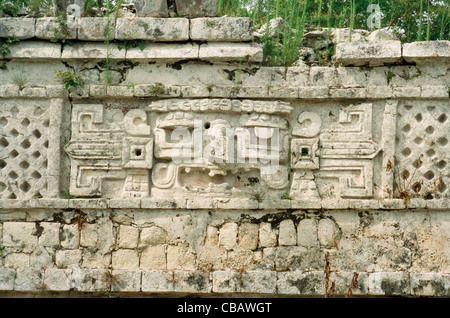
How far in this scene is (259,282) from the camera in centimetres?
564

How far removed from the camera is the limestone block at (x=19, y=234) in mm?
5852

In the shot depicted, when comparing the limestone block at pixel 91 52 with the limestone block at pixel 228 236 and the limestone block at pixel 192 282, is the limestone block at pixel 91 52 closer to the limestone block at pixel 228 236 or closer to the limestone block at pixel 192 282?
the limestone block at pixel 228 236

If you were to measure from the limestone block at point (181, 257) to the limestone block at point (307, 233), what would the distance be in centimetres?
109

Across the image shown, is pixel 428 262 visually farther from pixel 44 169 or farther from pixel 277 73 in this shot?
pixel 44 169

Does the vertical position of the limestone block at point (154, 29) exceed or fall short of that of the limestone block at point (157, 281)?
it exceeds it

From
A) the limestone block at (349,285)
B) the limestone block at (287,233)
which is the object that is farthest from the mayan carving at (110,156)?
the limestone block at (349,285)

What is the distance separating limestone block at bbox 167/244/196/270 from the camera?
5.78m

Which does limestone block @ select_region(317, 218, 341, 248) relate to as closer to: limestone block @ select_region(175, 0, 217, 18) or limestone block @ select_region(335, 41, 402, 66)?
limestone block @ select_region(335, 41, 402, 66)

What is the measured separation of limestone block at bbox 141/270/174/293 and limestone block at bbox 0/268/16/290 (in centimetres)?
132

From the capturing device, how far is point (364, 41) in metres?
6.07

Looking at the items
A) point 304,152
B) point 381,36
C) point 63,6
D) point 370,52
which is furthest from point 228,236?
point 63,6

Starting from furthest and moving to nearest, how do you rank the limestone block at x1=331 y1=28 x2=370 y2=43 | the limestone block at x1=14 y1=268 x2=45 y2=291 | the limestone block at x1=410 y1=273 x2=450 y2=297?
the limestone block at x1=331 y1=28 x2=370 y2=43 < the limestone block at x1=14 y1=268 x2=45 y2=291 < the limestone block at x1=410 y1=273 x2=450 y2=297

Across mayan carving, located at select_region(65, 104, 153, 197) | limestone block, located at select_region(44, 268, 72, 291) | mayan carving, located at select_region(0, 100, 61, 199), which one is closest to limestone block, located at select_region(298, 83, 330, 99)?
mayan carving, located at select_region(65, 104, 153, 197)

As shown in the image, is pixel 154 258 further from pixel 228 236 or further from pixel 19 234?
pixel 19 234
